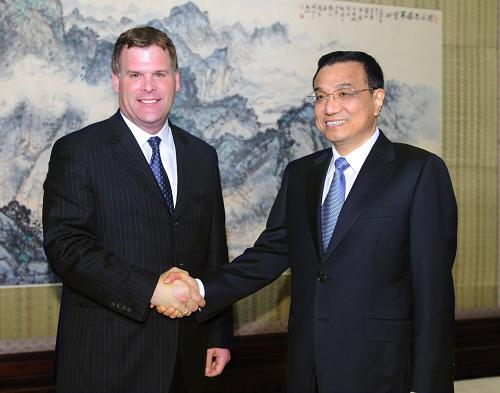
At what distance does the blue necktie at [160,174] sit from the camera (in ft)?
8.79

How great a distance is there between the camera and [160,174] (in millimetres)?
2703

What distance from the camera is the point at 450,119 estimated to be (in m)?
5.11

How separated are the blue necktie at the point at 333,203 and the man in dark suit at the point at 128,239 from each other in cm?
54

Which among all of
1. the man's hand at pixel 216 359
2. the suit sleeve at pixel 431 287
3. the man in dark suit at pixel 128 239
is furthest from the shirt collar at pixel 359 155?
the man's hand at pixel 216 359

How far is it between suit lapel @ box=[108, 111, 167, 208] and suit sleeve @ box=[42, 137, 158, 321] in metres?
0.14

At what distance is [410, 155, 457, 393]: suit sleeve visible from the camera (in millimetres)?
2248

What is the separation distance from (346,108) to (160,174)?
752 millimetres

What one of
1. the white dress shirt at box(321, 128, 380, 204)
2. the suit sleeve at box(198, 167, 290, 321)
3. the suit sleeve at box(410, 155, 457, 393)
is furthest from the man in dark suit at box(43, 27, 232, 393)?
the suit sleeve at box(410, 155, 457, 393)

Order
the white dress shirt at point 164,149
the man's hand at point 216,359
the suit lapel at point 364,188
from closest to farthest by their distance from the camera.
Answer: the suit lapel at point 364,188, the white dress shirt at point 164,149, the man's hand at point 216,359

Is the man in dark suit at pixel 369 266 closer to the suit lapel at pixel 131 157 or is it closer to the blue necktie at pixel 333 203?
the blue necktie at pixel 333 203

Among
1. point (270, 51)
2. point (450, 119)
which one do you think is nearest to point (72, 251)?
point (270, 51)

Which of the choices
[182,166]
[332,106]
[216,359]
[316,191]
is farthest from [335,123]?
[216,359]

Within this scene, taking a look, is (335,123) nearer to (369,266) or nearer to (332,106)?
(332,106)

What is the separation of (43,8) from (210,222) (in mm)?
1910
